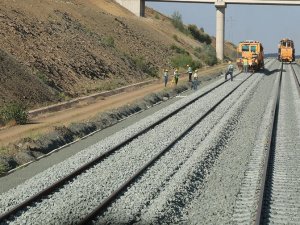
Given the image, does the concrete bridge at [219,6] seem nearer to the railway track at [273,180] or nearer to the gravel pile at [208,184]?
the railway track at [273,180]

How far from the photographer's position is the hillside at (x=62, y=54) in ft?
95.4

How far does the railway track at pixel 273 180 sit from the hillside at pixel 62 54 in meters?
13.4

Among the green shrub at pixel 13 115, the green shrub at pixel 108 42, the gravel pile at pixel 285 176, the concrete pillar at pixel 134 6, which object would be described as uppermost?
the concrete pillar at pixel 134 6

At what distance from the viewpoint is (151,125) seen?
21094 mm

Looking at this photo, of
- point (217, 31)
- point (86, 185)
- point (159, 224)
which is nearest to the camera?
point (159, 224)

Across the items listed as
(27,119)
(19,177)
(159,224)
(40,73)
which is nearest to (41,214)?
(159,224)

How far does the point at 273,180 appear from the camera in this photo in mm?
12680

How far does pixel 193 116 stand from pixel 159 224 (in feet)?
47.6

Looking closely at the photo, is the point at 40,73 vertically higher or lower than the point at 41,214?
higher

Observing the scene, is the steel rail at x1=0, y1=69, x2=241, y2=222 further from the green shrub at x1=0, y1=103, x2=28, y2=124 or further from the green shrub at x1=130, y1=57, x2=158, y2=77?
the green shrub at x1=130, y1=57, x2=158, y2=77

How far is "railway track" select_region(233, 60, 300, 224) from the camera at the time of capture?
33.1 feet

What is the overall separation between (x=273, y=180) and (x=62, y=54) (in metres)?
28.3

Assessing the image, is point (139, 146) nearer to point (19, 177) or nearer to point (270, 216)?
point (19, 177)

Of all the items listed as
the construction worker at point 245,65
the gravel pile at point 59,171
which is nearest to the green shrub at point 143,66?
the construction worker at point 245,65
